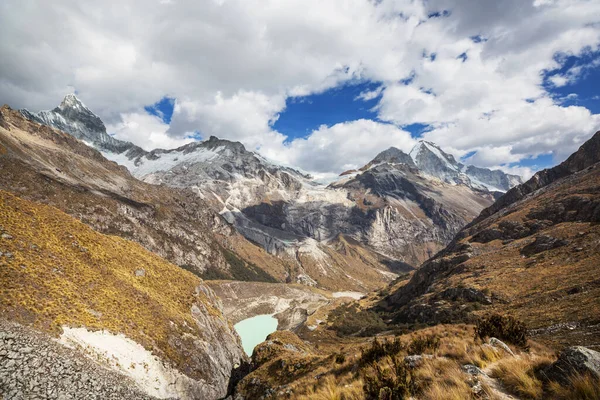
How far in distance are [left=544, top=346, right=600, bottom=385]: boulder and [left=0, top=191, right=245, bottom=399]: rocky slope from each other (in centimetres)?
2471

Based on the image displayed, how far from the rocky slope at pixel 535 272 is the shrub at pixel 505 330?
41.5ft

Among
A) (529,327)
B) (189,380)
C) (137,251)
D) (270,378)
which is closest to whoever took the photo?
(270,378)

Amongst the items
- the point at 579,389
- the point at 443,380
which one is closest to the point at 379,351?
the point at 443,380

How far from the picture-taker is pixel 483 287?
59156 millimetres

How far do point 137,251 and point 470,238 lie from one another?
103 m

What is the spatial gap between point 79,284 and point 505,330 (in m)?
34.7

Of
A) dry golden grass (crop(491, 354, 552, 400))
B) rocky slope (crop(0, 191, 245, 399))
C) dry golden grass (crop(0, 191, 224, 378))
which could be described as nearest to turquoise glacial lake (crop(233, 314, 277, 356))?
rocky slope (crop(0, 191, 245, 399))

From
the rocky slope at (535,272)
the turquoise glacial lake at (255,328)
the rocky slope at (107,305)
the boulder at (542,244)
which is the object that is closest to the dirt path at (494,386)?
the rocky slope at (535,272)

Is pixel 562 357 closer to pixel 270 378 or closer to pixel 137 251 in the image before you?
pixel 270 378

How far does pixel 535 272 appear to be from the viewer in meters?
56.4

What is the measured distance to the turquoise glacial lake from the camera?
102188 mm

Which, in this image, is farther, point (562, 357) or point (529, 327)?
point (529, 327)

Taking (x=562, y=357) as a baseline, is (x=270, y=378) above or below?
below

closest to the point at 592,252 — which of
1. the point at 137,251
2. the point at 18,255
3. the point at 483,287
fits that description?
the point at 483,287
